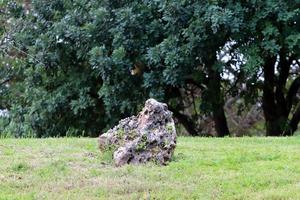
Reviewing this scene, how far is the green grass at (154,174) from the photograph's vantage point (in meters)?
5.39

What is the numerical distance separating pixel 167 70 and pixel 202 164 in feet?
15.4

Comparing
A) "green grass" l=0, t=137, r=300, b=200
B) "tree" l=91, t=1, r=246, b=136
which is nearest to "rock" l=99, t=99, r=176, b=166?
"green grass" l=0, t=137, r=300, b=200

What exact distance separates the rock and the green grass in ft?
0.48

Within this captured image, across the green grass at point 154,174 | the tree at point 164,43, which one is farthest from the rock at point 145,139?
the tree at point 164,43

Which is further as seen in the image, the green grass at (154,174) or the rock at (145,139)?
the rock at (145,139)

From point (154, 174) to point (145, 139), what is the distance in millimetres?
546

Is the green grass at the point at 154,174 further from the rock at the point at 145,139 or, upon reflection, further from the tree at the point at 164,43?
the tree at the point at 164,43

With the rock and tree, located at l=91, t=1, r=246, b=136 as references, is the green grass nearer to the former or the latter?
the rock

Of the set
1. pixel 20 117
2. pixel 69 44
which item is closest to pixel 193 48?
pixel 69 44

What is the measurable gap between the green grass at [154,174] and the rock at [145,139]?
145mm

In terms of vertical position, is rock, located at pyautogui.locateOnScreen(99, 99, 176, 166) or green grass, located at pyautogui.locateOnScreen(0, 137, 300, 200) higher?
rock, located at pyautogui.locateOnScreen(99, 99, 176, 166)

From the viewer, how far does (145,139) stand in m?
6.45

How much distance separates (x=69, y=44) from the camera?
41.0 ft

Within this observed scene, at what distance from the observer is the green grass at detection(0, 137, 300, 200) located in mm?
5387
